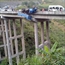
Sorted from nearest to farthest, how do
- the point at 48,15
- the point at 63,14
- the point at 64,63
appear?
1. the point at 64,63
2. the point at 63,14
3. the point at 48,15

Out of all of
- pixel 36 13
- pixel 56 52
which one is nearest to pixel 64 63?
pixel 56 52

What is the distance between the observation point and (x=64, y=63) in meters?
8.09

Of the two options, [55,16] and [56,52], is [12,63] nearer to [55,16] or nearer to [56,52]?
[55,16]

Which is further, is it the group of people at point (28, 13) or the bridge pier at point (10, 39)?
the bridge pier at point (10, 39)

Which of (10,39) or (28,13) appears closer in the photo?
(28,13)

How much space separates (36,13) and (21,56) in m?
8.68

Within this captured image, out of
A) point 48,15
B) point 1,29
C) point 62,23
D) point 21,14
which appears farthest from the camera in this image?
point 62,23

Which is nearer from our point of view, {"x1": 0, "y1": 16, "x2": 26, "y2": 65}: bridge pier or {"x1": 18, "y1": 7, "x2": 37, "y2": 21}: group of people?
{"x1": 18, "y1": 7, "x2": 37, "y2": 21}: group of people

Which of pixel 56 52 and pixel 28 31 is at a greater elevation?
pixel 56 52

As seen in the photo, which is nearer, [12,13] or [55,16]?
[55,16]

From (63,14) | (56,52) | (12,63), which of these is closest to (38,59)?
(56,52)

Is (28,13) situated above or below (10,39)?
above

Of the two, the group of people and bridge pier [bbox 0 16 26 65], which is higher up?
the group of people

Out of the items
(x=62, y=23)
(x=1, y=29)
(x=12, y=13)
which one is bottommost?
(x=62, y=23)
